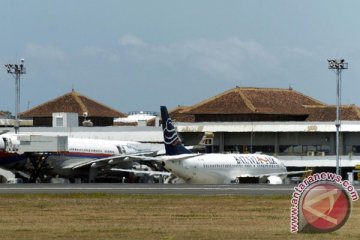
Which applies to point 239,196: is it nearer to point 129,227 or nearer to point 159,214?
point 159,214

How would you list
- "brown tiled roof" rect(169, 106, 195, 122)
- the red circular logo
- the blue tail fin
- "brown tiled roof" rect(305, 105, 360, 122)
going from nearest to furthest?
Answer: the red circular logo, the blue tail fin, "brown tiled roof" rect(305, 105, 360, 122), "brown tiled roof" rect(169, 106, 195, 122)

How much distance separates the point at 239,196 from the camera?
62.0m

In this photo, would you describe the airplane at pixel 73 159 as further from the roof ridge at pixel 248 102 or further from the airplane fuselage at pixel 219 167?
the roof ridge at pixel 248 102

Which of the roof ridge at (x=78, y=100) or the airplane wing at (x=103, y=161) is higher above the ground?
the roof ridge at (x=78, y=100)

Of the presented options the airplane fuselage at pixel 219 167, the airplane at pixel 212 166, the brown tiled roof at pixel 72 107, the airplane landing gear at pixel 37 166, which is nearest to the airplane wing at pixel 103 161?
the airplane landing gear at pixel 37 166

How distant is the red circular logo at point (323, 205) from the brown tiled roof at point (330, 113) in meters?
113

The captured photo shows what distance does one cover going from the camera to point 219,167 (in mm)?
99312

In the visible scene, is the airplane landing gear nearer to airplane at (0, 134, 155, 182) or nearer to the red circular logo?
airplane at (0, 134, 155, 182)

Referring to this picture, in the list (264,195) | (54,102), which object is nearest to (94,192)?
(264,195)

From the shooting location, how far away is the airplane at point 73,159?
9875 centimetres

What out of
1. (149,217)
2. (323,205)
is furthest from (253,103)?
(323,205)

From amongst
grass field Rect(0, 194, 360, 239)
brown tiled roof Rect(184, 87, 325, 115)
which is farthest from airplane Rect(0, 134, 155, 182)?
brown tiled roof Rect(184, 87, 325, 115)

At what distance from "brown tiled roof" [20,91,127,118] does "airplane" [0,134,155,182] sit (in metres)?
56.7

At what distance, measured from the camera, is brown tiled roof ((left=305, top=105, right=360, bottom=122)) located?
149812mm
